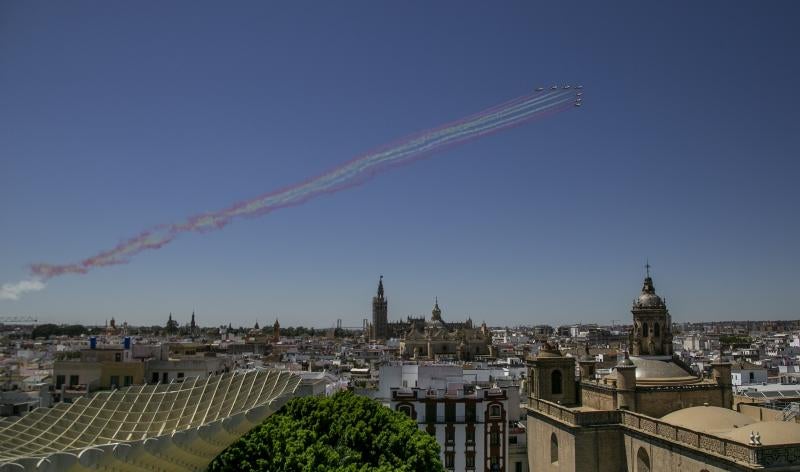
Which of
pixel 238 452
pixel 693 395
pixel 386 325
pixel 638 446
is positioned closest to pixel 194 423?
pixel 238 452

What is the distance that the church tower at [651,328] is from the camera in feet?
119

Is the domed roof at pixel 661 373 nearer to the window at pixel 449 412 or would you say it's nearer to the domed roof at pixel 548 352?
the domed roof at pixel 548 352

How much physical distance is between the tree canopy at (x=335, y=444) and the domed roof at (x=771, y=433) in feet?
37.4

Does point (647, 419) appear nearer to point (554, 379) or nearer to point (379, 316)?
point (554, 379)

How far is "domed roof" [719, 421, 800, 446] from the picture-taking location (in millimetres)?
23281

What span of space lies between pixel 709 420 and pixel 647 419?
253cm

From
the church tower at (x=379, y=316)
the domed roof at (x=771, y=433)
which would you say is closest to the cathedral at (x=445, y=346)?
the church tower at (x=379, y=316)

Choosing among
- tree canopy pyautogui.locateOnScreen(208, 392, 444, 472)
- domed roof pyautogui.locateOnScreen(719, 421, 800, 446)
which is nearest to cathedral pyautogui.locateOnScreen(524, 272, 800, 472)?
domed roof pyautogui.locateOnScreen(719, 421, 800, 446)

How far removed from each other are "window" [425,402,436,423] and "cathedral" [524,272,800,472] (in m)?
5.46

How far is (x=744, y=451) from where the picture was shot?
74.9 feet

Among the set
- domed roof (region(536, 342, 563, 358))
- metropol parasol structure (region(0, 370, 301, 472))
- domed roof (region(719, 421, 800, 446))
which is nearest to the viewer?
metropol parasol structure (region(0, 370, 301, 472))

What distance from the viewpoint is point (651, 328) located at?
36438 mm

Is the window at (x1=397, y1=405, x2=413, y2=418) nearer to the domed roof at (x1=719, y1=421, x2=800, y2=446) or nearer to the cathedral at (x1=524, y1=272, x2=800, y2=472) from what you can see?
the cathedral at (x1=524, y1=272, x2=800, y2=472)

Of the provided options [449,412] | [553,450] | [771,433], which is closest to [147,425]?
[449,412]
